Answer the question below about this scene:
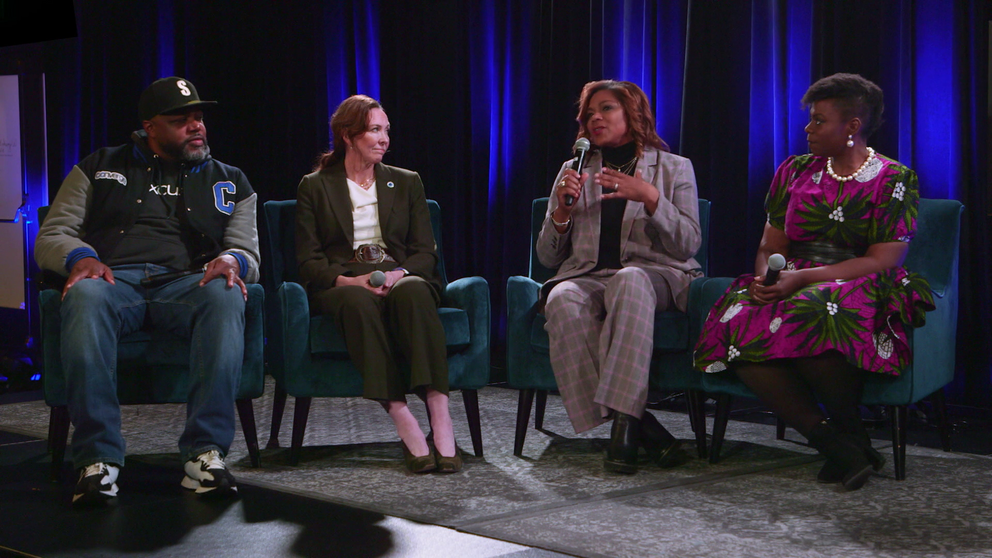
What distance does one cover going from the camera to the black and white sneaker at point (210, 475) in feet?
8.00

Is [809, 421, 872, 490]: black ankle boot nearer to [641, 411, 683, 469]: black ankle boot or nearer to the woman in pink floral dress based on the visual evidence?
the woman in pink floral dress

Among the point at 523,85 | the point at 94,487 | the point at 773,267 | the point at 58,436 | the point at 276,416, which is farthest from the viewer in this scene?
the point at 523,85

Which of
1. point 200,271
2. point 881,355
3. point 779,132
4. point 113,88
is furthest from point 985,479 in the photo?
point 113,88

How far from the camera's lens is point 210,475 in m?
2.44

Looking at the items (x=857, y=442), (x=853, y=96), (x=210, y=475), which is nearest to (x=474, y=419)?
(x=210, y=475)

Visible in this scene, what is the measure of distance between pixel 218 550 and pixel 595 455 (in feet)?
4.21

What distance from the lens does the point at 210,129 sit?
5785 millimetres

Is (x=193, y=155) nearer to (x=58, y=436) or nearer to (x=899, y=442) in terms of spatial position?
(x=58, y=436)

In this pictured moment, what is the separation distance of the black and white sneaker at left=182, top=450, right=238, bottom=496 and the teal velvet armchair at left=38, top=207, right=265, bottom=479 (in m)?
0.29

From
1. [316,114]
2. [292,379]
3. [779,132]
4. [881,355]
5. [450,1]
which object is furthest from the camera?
[316,114]

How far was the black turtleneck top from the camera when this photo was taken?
9.98ft

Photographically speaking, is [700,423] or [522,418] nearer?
[700,423]

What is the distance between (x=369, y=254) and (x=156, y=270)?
611 millimetres

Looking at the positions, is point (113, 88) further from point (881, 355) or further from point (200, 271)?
point (881, 355)
